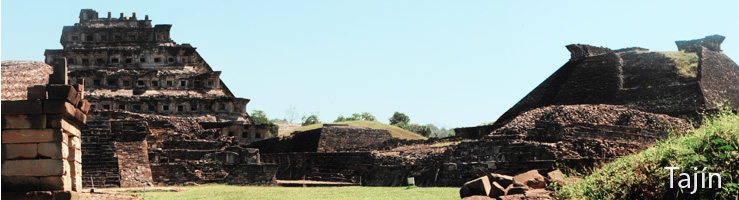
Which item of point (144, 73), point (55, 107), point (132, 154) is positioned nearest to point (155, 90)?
point (144, 73)

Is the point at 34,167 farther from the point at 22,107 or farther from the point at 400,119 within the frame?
the point at 400,119

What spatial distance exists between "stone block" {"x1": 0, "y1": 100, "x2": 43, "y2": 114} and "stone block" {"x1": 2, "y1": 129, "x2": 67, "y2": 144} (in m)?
0.25

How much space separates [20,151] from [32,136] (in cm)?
24

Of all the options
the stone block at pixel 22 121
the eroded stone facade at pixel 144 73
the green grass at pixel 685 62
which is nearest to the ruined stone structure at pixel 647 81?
the green grass at pixel 685 62

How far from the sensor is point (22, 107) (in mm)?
10398

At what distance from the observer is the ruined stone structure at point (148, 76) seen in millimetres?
44844

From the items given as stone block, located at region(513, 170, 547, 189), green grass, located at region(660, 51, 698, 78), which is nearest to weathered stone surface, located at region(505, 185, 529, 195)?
stone block, located at region(513, 170, 547, 189)

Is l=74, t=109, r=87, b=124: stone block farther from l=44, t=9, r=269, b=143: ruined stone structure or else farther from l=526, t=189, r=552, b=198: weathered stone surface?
l=44, t=9, r=269, b=143: ruined stone structure

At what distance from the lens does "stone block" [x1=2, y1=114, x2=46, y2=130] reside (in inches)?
408

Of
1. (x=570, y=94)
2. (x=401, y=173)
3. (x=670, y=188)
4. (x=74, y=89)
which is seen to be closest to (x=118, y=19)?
(x=570, y=94)

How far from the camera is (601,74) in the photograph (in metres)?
39.3

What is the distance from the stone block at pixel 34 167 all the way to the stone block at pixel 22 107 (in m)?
0.63

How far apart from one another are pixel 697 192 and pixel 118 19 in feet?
152

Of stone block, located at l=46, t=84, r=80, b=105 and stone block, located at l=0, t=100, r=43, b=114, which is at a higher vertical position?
stone block, located at l=46, t=84, r=80, b=105
